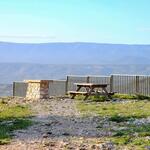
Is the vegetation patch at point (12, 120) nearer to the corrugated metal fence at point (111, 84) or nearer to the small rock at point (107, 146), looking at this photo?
the small rock at point (107, 146)

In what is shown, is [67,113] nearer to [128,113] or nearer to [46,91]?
[128,113]

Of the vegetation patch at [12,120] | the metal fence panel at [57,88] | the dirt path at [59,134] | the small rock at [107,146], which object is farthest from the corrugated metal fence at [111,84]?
the small rock at [107,146]

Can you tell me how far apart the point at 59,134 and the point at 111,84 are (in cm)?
1712

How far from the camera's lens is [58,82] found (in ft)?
99.8

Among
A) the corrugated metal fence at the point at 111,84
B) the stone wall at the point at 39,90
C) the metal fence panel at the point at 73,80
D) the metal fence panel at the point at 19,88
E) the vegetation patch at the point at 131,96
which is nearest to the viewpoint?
the vegetation patch at the point at 131,96

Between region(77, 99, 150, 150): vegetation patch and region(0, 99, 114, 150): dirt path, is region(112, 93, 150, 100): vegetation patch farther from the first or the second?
region(0, 99, 114, 150): dirt path

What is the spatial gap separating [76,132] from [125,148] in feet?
8.01

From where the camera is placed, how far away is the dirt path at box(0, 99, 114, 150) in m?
11.3

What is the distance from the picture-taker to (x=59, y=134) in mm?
12938

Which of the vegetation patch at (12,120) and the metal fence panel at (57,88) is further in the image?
the metal fence panel at (57,88)

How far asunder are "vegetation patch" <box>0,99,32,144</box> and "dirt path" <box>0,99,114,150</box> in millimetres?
215

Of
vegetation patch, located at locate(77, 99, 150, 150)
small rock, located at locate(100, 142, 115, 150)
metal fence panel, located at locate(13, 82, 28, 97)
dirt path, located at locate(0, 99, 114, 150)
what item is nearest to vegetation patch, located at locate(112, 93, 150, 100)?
vegetation patch, located at locate(77, 99, 150, 150)

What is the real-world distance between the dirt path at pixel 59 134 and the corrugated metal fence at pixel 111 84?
10655 millimetres

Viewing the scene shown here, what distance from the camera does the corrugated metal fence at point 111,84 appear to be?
28.7 metres
